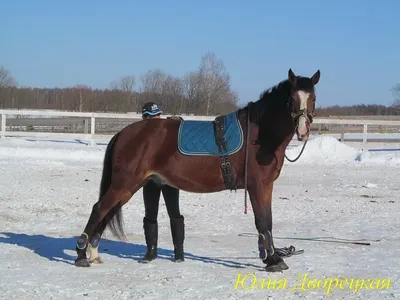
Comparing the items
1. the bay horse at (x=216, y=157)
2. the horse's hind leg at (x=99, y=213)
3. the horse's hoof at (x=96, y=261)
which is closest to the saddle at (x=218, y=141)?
the bay horse at (x=216, y=157)

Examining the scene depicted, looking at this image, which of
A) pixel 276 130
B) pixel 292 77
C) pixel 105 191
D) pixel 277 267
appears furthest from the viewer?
pixel 105 191

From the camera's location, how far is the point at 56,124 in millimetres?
29703

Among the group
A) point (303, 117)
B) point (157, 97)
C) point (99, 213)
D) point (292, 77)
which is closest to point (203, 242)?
point (99, 213)

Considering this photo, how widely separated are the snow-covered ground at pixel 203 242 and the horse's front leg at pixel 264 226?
0.49 ft

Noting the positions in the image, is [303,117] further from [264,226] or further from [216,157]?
[264,226]

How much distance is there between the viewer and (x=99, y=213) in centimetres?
593

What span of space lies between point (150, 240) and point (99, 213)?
66cm

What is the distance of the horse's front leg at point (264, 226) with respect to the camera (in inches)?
219

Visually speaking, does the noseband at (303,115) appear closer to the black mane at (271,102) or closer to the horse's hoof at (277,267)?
the black mane at (271,102)

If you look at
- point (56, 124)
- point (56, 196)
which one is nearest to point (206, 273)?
point (56, 196)

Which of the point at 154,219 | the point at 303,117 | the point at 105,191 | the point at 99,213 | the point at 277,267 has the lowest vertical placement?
the point at 277,267

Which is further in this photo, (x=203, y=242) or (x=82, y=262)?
(x=203, y=242)

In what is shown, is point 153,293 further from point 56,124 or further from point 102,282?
point 56,124

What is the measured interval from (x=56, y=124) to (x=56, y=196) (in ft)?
Answer: 66.4
